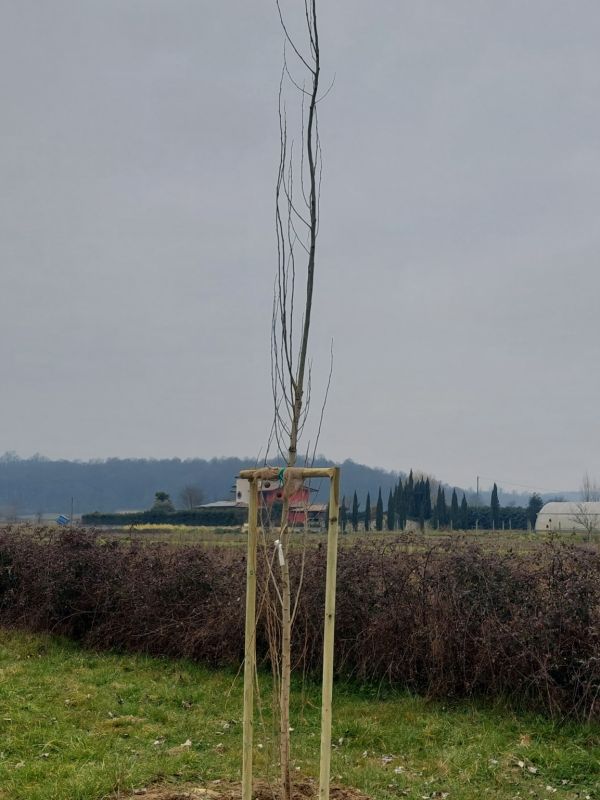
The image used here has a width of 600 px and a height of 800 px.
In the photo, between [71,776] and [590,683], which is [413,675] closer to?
[590,683]

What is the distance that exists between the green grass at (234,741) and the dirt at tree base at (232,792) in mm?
177

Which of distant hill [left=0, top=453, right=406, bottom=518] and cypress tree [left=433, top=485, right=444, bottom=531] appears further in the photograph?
distant hill [left=0, top=453, right=406, bottom=518]

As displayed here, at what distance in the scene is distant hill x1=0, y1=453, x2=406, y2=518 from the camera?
256ft

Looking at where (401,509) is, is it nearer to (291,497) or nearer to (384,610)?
(384,610)

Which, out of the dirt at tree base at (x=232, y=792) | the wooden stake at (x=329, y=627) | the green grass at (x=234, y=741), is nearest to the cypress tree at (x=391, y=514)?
the green grass at (x=234, y=741)

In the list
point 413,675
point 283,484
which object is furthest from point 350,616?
point 283,484

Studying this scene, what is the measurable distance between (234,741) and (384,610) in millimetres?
2158

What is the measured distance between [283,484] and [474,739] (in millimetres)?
3477

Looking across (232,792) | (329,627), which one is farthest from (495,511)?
(329,627)

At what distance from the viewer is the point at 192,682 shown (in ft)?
25.0

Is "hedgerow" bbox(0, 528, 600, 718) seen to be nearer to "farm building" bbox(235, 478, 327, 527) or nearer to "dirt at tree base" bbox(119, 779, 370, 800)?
"dirt at tree base" bbox(119, 779, 370, 800)

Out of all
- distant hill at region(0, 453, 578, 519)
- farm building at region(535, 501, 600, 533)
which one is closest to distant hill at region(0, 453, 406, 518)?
distant hill at region(0, 453, 578, 519)

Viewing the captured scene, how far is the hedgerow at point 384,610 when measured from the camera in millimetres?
6352

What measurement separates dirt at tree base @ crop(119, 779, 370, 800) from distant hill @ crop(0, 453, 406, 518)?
70336 millimetres
